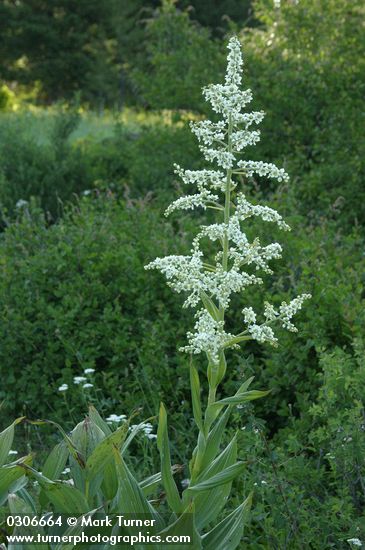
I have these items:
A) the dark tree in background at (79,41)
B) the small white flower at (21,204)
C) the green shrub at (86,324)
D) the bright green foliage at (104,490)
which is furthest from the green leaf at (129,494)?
the dark tree in background at (79,41)

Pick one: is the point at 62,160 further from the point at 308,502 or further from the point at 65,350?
the point at 308,502

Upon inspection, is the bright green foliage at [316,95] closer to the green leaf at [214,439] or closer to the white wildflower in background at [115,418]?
the white wildflower in background at [115,418]

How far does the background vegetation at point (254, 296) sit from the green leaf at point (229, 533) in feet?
1.35

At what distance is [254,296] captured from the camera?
16.6ft

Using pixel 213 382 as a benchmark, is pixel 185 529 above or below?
Answer: below

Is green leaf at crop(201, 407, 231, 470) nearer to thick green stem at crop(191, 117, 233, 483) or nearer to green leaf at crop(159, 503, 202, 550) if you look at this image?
thick green stem at crop(191, 117, 233, 483)

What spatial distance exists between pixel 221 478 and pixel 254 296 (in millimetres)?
2436

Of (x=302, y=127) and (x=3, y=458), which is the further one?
(x=302, y=127)

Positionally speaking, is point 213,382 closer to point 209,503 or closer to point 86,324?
point 209,503

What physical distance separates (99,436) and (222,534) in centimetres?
56

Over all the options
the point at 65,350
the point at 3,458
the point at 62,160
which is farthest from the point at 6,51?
the point at 3,458

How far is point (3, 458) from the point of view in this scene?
10.6ft

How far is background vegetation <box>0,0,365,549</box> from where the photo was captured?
12.1ft

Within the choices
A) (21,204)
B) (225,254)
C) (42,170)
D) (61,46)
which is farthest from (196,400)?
Result: (61,46)
